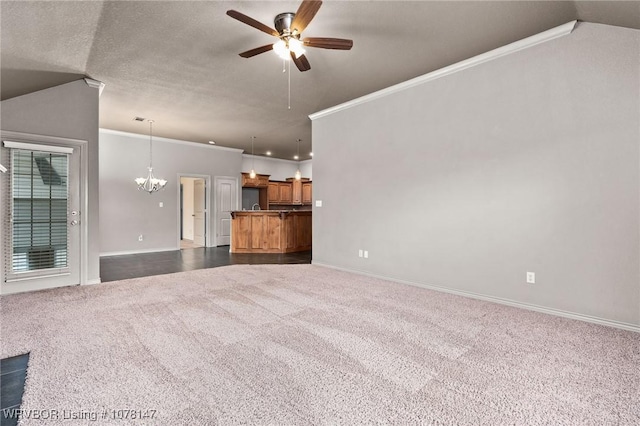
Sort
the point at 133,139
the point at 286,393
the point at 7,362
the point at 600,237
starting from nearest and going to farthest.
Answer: the point at 286,393 → the point at 7,362 → the point at 600,237 → the point at 133,139

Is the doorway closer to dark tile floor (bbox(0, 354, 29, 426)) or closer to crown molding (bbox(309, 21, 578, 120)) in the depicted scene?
crown molding (bbox(309, 21, 578, 120))

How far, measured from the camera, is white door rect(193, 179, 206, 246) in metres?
8.81

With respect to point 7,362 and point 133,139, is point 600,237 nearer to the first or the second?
point 7,362

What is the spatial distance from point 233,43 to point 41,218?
3.49 metres

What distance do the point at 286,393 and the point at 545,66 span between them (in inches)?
156

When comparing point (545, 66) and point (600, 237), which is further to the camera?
point (545, 66)

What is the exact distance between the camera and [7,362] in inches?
85.0

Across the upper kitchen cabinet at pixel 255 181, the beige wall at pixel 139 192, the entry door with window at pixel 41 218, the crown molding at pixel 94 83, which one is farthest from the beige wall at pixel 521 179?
the upper kitchen cabinet at pixel 255 181

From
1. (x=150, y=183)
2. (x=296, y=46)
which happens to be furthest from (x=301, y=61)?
(x=150, y=183)

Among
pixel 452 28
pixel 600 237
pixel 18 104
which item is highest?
pixel 452 28

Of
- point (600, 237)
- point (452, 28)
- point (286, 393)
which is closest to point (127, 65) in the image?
point (452, 28)

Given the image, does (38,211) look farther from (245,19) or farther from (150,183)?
(245,19)

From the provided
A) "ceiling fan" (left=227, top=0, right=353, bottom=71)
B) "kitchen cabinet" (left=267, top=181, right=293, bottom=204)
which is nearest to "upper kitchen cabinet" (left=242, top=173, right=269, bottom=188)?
"kitchen cabinet" (left=267, top=181, right=293, bottom=204)

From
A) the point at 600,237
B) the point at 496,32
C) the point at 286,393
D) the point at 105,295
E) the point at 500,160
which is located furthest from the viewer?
the point at 105,295
